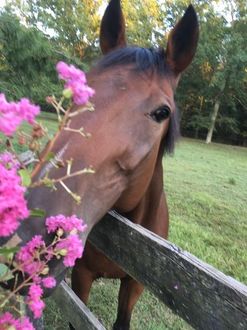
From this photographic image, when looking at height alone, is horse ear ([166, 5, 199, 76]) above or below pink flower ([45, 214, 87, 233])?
above

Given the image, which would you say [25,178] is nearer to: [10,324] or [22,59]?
[10,324]

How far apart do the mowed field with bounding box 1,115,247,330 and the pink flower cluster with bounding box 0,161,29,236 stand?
5.56 feet

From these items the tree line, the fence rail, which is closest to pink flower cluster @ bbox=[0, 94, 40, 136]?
the fence rail

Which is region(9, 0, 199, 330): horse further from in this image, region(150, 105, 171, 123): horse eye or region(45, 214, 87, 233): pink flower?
region(45, 214, 87, 233): pink flower

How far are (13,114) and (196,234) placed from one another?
207 inches

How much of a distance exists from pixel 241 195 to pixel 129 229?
7931 mm

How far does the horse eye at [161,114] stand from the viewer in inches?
69.5

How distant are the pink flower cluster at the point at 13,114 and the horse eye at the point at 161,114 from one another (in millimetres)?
1218

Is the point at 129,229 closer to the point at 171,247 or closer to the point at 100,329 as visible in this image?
the point at 171,247

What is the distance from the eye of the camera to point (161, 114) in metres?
1.79

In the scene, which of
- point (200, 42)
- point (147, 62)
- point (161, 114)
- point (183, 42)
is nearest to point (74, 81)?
point (161, 114)

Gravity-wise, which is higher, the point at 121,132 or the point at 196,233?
the point at 121,132

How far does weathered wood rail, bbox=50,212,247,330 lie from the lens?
120 centimetres

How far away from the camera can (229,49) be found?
25.3 meters
